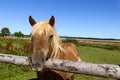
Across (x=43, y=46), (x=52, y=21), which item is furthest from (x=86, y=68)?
(x=52, y=21)

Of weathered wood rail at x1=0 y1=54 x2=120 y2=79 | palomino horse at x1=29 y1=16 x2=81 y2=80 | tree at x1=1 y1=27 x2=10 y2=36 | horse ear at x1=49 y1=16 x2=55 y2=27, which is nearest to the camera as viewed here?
weathered wood rail at x1=0 y1=54 x2=120 y2=79

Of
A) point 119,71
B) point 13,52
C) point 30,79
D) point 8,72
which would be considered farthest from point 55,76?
point 13,52

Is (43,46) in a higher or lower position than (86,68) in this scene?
higher

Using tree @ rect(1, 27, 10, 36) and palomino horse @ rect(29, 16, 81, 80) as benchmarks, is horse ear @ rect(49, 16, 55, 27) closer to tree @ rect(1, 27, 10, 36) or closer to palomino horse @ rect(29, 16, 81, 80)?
palomino horse @ rect(29, 16, 81, 80)

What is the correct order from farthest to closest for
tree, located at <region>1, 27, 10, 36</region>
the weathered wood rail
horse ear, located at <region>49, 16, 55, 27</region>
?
tree, located at <region>1, 27, 10, 36</region> → horse ear, located at <region>49, 16, 55, 27</region> → the weathered wood rail

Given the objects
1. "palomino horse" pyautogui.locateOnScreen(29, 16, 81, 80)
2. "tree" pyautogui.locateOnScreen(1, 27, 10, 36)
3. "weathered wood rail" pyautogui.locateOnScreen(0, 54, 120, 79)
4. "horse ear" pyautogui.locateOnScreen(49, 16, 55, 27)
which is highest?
"tree" pyautogui.locateOnScreen(1, 27, 10, 36)

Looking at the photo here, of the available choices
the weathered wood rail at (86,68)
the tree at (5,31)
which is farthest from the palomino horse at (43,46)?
the tree at (5,31)

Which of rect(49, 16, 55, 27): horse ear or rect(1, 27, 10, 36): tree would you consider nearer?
rect(49, 16, 55, 27): horse ear

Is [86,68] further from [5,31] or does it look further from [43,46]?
[5,31]

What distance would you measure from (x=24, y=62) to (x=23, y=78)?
641 cm

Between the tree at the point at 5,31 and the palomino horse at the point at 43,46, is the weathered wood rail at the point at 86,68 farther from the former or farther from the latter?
the tree at the point at 5,31

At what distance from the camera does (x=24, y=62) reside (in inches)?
199

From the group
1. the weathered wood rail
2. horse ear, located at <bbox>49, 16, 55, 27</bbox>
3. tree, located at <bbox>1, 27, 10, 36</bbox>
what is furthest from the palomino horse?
tree, located at <bbox>1, 27, 10, 36</bbox>

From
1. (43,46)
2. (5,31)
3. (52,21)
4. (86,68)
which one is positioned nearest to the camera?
(86,68)
